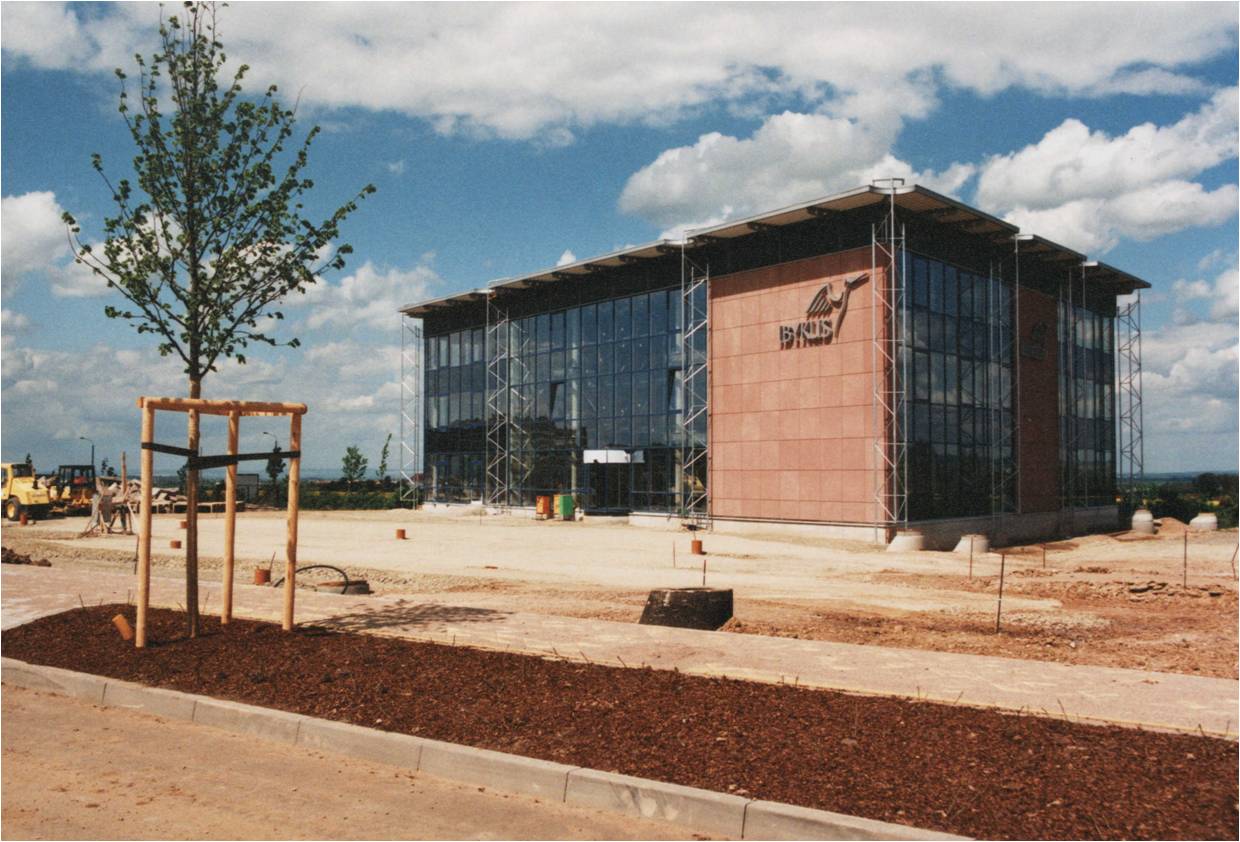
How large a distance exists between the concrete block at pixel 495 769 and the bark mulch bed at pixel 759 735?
0.22m

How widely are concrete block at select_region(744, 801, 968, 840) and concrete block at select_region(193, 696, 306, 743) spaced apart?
13.0 feet

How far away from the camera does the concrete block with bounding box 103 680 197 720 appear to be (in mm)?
8234

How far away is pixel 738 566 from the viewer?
83.9ft

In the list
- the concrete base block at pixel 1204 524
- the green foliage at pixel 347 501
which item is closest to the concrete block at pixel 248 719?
the concrete base block at pixel 1204 524

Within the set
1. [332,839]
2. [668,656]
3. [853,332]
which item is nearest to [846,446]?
[853,332]

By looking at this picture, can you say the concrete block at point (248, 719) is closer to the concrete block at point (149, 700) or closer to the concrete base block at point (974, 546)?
the concrete block at point (149, 700)

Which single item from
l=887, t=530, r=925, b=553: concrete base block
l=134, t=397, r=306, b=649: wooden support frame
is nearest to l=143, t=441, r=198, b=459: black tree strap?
l=134, t=397, r=306, b=649: wooden support frame

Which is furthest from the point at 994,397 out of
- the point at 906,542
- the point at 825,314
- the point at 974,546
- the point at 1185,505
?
the point at 1185,505

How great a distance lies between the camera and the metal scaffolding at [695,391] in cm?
3938

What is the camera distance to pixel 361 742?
23.2 ft

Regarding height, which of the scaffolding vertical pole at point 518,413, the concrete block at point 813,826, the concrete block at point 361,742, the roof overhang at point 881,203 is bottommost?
the concrete block at point 361,742

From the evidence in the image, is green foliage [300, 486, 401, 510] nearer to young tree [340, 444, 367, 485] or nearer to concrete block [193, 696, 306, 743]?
young tree [340, 444, 367, 485]

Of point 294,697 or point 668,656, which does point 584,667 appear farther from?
point 294,697

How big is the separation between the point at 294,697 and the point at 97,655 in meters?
3.42
